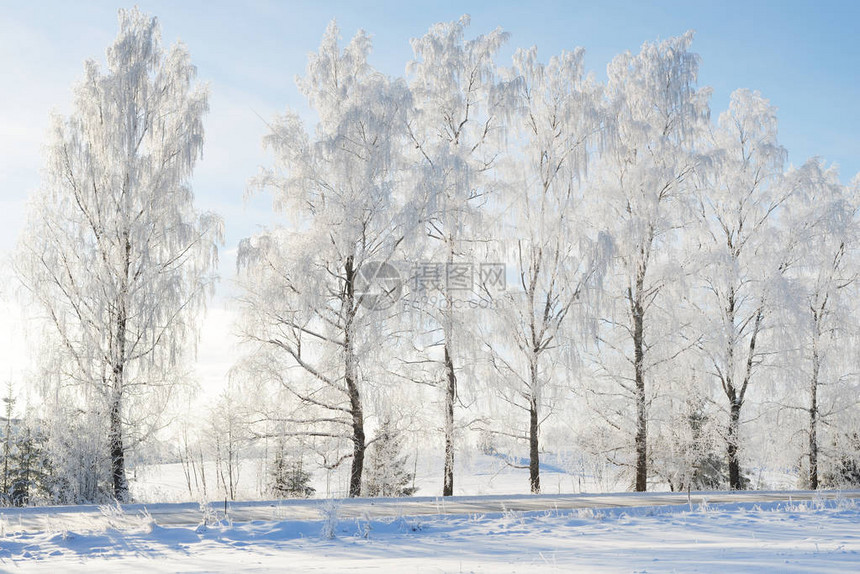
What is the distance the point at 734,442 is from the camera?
18.0m

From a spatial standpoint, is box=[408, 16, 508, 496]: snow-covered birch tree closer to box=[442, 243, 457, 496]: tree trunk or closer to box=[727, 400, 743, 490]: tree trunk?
box=[442, 243, 457, 496]: tree trunk

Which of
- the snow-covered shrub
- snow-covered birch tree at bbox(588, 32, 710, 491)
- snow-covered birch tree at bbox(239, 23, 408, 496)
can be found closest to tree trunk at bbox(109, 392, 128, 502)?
snow-covered birch tree at bbox(239, 23, 408, 496)

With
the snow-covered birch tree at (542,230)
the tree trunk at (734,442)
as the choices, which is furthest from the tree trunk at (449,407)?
the tree trunk at (734,442)

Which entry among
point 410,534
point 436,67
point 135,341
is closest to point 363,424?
point 135,341

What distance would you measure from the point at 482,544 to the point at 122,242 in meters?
11.8

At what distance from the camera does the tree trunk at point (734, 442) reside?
1806cm

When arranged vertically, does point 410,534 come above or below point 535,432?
below

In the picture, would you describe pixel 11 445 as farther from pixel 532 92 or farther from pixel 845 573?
pixel 845 573

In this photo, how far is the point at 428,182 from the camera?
49.9 ft

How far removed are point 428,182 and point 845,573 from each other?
1163 cm

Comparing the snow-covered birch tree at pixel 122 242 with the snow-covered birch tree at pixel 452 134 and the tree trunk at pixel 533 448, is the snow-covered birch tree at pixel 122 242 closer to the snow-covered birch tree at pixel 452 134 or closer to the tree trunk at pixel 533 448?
the snow-covered birch tree at pixel 452 134

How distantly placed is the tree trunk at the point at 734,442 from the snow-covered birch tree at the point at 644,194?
2.80 metres

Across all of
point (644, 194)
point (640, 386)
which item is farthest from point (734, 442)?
point (644, 194)

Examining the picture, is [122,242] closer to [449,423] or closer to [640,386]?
[449,423]
